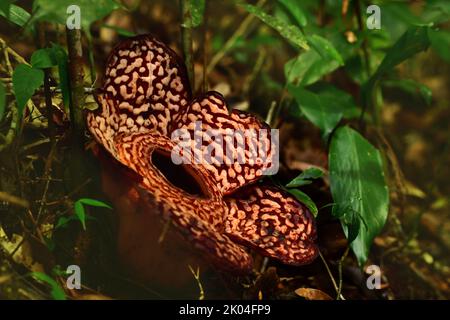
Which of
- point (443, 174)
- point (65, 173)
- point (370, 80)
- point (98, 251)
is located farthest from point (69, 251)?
point (443, 174)

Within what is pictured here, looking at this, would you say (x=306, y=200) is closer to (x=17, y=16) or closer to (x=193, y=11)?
(x=193, y=11)

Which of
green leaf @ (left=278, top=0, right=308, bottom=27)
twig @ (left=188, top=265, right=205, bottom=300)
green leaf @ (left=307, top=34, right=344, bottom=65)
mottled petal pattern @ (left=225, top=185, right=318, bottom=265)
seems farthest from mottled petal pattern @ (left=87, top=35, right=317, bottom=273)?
green leaf @ (left=278, top=0, right=308, bottom=27)

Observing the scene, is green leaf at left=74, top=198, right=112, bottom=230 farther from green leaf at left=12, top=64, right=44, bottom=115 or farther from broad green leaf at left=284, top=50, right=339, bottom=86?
broad green leaf at left=284, top=50, right=339, bottom=86

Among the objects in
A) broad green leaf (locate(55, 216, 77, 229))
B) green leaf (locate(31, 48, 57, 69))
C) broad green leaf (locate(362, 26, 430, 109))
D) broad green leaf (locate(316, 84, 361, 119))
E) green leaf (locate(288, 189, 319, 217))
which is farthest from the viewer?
broad green leaf (locate(316, 84, 361, 119))

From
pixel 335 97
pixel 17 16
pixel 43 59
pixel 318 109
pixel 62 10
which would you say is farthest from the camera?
pixel 335 97

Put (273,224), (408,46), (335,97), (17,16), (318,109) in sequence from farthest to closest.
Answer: (335,97) → (318,109) → (408,46) → (273,224) → (17,16)

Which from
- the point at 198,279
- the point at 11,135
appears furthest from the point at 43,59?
the point at 198,279

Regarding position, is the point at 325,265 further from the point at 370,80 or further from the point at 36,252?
the point at 36,252
